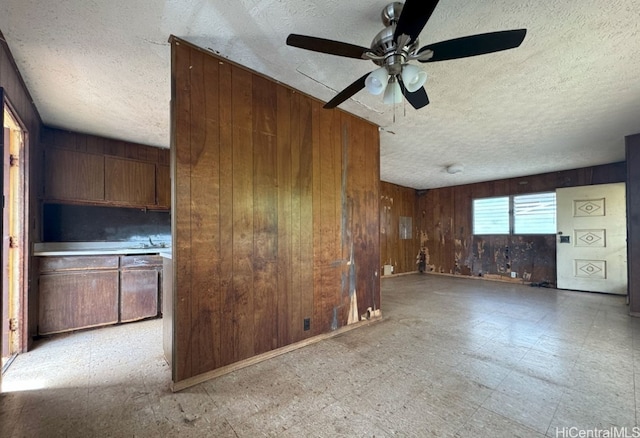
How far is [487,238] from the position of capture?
642cm

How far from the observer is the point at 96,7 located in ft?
5.02

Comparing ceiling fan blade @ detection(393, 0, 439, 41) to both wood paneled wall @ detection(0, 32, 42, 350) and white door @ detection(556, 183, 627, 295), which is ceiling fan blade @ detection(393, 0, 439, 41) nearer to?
wood paneled wall @ detection(0, 32, 42, 350)

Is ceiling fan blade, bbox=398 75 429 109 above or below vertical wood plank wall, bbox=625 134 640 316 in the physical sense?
above

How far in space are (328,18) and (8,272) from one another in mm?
3496

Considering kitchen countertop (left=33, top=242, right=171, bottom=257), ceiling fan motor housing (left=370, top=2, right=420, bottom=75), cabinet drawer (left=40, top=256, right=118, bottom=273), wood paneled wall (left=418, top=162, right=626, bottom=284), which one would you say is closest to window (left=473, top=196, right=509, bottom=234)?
wood paneled wall (left=418, top=162, right=626, bottom=284)

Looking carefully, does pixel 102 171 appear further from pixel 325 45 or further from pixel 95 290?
pixel 325 45

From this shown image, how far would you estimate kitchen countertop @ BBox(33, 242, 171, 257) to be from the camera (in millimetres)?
2833

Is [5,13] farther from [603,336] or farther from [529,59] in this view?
[603,336]

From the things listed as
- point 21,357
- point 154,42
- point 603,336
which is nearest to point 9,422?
point 21,357

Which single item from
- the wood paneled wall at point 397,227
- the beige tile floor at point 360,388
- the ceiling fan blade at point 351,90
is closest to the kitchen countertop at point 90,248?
the beige tile floor at point 360,388

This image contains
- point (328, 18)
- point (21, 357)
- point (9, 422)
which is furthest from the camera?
point (21, 357)

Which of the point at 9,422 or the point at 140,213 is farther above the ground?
the point at 140,213

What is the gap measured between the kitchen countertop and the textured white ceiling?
1.47 metres

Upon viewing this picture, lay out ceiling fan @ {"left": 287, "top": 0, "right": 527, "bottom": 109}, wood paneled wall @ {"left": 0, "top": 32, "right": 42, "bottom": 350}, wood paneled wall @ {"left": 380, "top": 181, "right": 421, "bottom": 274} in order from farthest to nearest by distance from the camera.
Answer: wood paneled wall @ {"left": 380, "top": 181, "right": 421, "bottom": 274}, wood paneled wall @ {"left": 0, "top": 32, "right": 42, "bottom": 350}, ceiling fan @ {"left": 287, "top": 0, "right": 527, "bottom": 109}
